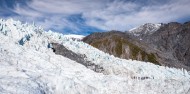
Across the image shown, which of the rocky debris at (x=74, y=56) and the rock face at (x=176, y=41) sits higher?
the rock face at (x=176, y=41)

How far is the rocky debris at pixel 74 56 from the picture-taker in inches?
1172

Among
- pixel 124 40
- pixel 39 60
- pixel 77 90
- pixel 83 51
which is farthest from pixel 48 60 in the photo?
pixel 124 40

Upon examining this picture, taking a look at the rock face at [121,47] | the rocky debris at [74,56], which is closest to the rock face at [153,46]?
the rock face at [121,47]

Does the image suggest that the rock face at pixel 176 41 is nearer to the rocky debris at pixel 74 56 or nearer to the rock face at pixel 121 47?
the rock face at pixel 121 47

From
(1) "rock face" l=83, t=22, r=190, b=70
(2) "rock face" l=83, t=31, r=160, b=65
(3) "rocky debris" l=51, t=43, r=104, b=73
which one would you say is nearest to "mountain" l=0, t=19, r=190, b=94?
(3) "rocky debris" l=51, t=43, r=104, b=73

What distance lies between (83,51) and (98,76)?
7.83 metres

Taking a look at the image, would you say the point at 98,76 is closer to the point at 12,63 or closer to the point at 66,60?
the point at 66,60

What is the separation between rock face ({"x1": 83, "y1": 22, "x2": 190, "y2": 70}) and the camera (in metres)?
120

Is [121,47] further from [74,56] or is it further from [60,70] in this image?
[60,70]

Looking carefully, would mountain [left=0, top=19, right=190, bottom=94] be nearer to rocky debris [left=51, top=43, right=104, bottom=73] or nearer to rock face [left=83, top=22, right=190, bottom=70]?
rocky debris [left=51, top=43, right=104, bottom=73]

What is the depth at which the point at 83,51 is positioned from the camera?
32406 millimetres

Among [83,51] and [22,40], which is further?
[83,51]

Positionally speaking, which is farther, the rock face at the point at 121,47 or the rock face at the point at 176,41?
the rock face at the point at 176,41

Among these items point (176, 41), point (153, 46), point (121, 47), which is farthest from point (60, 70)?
point (176, 41)
